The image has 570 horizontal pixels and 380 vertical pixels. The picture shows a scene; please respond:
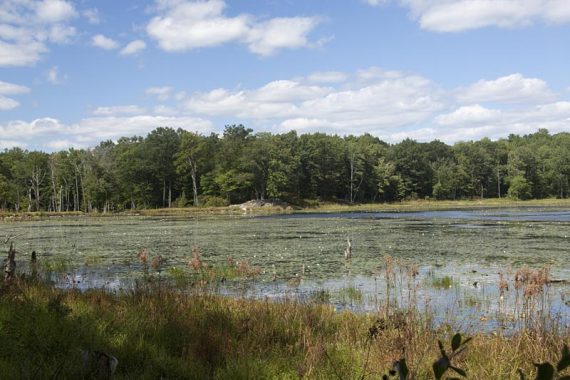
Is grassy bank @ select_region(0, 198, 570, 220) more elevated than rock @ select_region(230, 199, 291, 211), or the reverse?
rock @ select_region(230, 199, 291, 211)

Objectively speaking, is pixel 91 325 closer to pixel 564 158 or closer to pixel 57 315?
pixel 57 315

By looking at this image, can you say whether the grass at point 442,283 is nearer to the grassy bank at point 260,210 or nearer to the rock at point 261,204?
the grassy bank at point 260,210

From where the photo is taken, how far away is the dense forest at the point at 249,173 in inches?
4122

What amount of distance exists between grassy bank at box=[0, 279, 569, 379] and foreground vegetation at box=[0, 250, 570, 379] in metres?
0.02

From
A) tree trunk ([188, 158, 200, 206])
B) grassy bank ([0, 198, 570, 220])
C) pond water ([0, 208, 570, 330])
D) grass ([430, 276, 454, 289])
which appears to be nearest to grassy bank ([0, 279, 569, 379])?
pond water ([0, 208, 570, 330])

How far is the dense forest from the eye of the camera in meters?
105

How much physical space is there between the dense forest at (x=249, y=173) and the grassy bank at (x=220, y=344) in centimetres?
9401

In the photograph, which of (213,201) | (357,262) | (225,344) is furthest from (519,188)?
(225,344)

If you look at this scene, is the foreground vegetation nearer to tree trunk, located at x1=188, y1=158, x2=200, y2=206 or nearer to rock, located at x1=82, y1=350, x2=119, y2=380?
rock, located at x1=82, y1=350, x2=119, y2=380

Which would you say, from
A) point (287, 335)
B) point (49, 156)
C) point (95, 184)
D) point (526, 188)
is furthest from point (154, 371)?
point (526, 188)

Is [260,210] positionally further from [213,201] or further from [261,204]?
[213,201]

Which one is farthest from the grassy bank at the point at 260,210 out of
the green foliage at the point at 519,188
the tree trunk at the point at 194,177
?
the tree trunk at the point at 194,177

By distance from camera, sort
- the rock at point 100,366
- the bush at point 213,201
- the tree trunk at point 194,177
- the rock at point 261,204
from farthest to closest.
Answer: the tree trunk at point 194,177 → the bush at point 213,201 → the rock at point 261,204 → the rock at point 100,366

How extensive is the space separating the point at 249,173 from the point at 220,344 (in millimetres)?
97454
